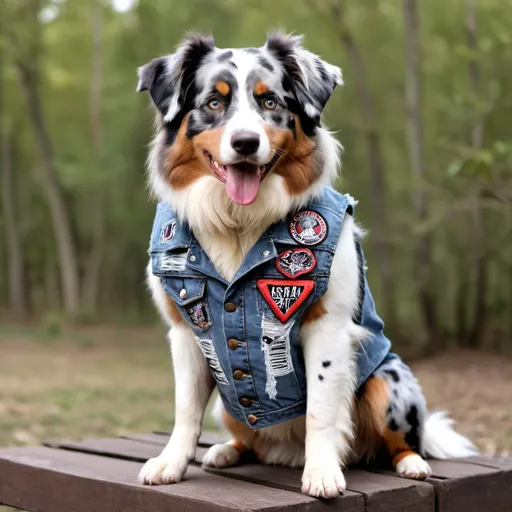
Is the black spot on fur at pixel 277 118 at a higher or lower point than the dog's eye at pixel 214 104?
lower

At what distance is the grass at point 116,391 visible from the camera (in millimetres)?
7164

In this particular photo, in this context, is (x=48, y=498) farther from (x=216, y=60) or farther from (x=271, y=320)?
(x=216, y=60)

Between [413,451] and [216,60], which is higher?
[216,60]

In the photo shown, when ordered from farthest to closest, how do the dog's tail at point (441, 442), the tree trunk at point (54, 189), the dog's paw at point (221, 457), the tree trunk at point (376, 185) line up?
the tree trunk at point (54, 189) < the tree trunk at point (376, 185) < the dog's tail at point (441, 442) < the dog's paw at point (221, 457)

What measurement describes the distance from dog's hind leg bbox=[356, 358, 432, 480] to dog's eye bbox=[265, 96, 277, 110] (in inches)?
48.7

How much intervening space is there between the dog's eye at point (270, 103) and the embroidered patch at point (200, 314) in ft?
2.68

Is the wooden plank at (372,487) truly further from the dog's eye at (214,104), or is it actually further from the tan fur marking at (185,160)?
the dog's eye at (214,104)

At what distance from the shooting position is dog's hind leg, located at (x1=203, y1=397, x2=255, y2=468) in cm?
Result: 377

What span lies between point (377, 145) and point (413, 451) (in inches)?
419

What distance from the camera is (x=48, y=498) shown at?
3760mm

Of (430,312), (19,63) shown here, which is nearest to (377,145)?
(430,312)

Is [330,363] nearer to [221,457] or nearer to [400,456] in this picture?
[400,456]

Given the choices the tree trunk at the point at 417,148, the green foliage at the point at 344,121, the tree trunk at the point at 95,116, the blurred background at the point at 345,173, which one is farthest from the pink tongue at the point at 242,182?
the tree trunk at the point at 95,116

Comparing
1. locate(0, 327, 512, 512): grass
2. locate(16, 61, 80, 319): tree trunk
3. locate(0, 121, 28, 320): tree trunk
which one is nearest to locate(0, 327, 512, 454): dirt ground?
locate(0, 327, 512, 512): grass
